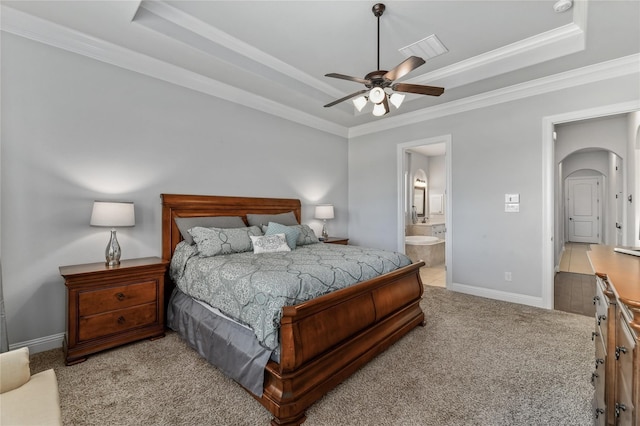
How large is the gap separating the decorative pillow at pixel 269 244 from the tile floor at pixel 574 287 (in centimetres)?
349

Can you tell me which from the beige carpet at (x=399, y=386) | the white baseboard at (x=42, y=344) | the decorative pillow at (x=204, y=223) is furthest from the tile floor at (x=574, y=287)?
the white baseboard at (x=42, y=344)

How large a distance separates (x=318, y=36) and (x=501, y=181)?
9.86 feet

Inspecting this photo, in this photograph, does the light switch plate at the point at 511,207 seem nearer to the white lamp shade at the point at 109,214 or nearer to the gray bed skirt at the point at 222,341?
the gray bed skirt at the point at 222,341

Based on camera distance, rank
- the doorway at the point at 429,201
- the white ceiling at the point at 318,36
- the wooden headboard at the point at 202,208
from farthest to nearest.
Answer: the doorway at the point at 429,201 → the wooden headboard at the point at 202,208 → the white ceiling at the point at 318,36

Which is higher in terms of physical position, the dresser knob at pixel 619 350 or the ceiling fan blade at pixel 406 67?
the ceiling fan blade at pixel 406 67

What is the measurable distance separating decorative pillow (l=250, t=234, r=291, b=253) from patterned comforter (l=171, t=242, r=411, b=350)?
0.15 metres

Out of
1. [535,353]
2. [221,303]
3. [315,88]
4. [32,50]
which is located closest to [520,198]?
→ [535,353]

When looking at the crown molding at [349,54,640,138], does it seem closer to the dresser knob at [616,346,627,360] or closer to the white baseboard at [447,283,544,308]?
the white baseboard at [447,283,544,308]

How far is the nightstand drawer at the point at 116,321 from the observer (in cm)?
238

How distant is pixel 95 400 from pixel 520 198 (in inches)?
185

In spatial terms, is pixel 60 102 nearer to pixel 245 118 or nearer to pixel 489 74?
pixel 245 118

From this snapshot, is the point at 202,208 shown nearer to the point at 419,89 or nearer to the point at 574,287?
the point at 419,89

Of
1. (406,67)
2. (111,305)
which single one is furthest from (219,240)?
(406,67)

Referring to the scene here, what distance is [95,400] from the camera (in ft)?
6.20
